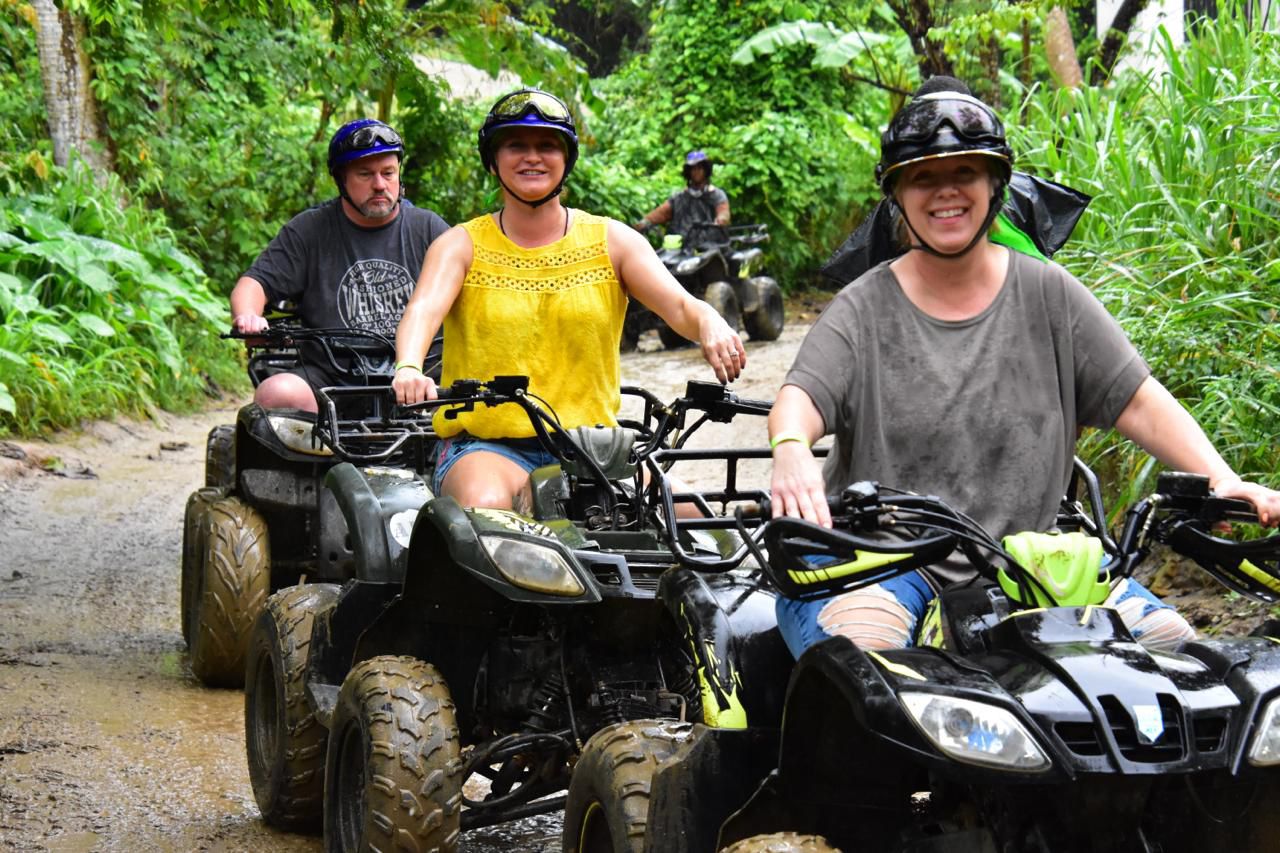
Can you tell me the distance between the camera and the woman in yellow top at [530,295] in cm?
512

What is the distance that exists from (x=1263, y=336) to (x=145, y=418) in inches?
391

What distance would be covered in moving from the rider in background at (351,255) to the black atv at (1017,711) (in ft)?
15.5

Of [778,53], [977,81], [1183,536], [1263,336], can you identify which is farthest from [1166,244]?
[778,53]

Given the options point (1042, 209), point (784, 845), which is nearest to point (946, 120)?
point (784, 845)

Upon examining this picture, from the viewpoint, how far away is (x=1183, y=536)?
302cm

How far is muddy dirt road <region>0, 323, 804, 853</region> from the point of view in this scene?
515 centimetres

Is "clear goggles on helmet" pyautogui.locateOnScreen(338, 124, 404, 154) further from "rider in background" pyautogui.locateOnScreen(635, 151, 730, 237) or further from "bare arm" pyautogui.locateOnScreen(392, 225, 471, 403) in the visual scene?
"rider in background" pyautogui.locateOnScreen(635, 151, 730, 237)

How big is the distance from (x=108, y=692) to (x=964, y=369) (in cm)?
442

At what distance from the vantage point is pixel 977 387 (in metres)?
3.34

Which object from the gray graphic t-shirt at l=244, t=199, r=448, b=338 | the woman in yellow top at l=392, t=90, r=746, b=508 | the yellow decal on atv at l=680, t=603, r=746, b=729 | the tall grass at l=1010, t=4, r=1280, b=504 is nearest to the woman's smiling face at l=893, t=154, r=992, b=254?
the yellow decal on atv at l=680, t=603, r=746, b=729

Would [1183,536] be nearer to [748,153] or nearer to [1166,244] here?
[1166,244]

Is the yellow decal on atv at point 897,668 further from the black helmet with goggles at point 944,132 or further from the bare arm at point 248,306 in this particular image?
the bare arm at point 248,306

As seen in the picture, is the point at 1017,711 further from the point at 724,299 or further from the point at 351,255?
the point at 724,299

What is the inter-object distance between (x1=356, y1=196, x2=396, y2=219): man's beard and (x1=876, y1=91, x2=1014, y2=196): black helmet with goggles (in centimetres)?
461
